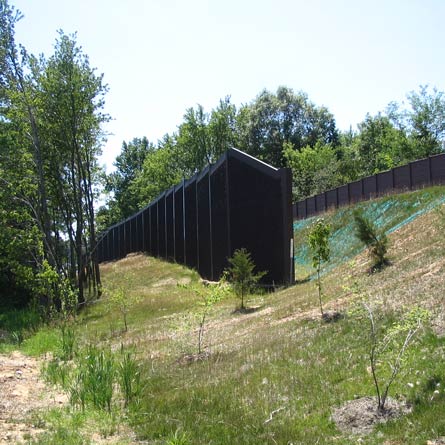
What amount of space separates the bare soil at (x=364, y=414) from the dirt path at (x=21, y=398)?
Answer: 4009mm

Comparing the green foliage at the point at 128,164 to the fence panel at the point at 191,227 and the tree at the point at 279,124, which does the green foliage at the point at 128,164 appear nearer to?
the tree at the point at 279,124

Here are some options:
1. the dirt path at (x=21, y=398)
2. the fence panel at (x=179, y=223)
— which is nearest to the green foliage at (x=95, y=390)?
the dirt path at (x=21, y=398)

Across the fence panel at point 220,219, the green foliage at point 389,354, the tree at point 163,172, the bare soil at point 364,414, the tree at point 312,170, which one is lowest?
the bare soil at point 364,414

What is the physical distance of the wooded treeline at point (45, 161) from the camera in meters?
28.2

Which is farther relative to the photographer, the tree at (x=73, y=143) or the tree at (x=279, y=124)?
the tree at (x=279, y=124)

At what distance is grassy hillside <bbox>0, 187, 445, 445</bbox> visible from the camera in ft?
24.1

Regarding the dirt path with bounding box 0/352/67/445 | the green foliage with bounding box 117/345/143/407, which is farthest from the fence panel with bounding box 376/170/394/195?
the green foliage with bounding box 117/345/143/407

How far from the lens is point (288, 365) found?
32.8ft

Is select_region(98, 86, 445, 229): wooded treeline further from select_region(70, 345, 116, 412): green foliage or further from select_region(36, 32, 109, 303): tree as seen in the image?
select_region(70, 345, 116, 412): green foliage

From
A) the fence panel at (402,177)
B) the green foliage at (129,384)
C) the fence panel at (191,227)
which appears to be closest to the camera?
the green foliage at (129,384)

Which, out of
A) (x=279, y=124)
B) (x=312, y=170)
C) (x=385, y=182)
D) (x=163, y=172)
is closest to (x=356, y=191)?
(x=385, y=182)

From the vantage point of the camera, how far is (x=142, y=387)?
33.1 ft

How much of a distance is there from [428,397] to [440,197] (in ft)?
62.1

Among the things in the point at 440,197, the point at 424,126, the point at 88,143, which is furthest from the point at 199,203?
the point at 424,126
